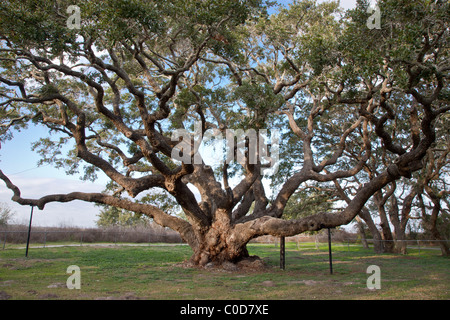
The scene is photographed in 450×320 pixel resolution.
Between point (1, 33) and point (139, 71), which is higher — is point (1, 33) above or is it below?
below

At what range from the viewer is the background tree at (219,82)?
709cm

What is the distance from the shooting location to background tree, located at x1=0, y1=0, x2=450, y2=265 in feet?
23.3

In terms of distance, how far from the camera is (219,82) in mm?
13328

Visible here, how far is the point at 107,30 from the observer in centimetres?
692
